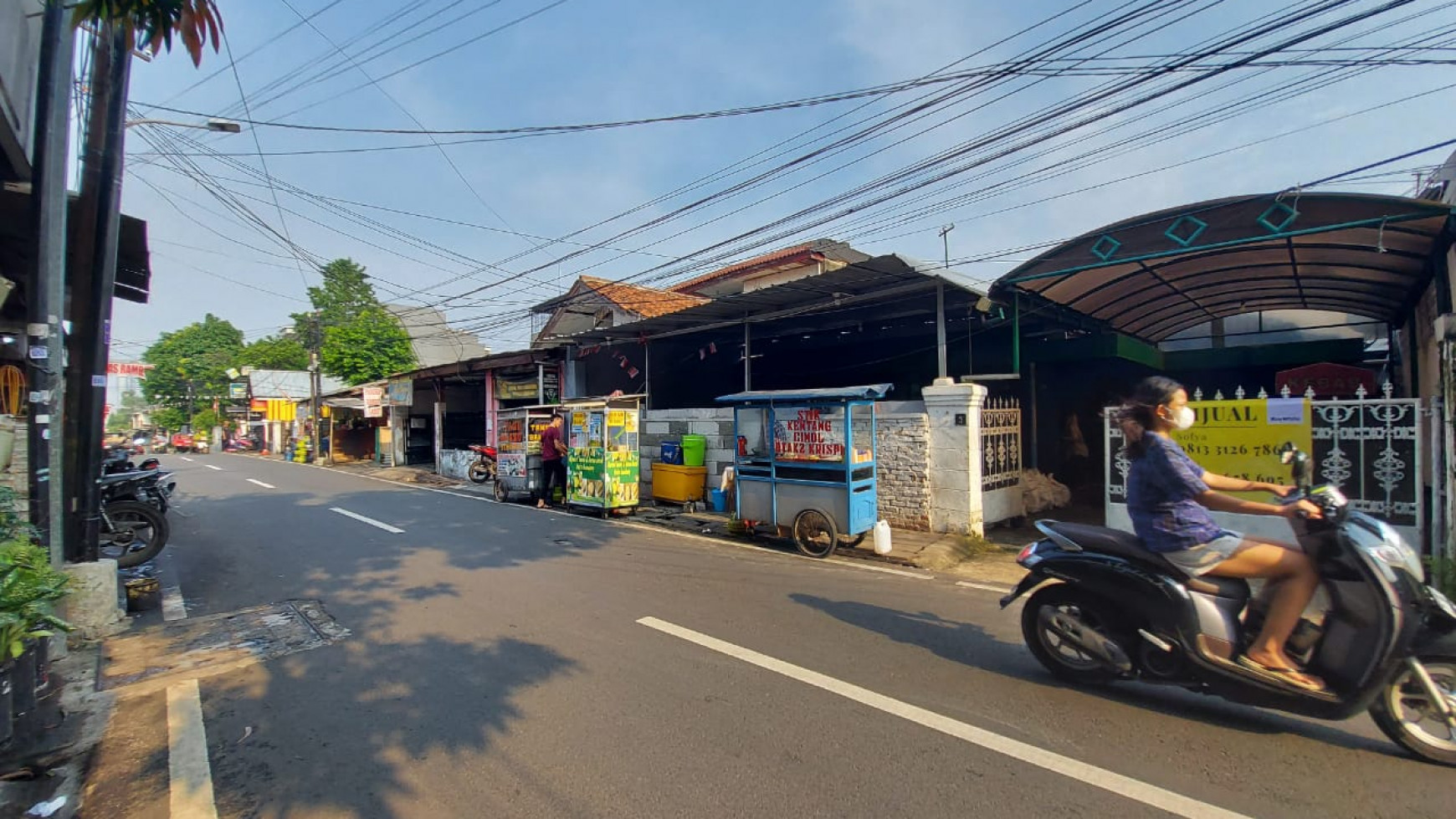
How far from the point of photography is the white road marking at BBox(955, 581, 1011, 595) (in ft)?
20.4

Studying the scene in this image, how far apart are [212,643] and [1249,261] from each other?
1147 centimetres

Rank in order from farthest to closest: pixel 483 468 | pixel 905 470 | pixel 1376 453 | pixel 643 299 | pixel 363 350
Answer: pixel 363 350 < pixel 643 299 < pixel 483 468 < pixel 905 470 < pixel 1376 453

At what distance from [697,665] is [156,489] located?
824 cm

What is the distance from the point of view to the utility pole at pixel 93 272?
5508 mm

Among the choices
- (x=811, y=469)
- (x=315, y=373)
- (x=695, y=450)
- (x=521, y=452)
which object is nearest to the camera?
(x=811, y=469)

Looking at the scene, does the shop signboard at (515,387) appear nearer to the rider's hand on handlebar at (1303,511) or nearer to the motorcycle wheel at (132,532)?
the motorcycle wheel at (132,532)

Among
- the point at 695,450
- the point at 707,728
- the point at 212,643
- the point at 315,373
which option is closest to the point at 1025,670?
the point at 707,728

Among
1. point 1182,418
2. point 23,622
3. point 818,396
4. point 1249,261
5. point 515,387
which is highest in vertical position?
point 1249,261

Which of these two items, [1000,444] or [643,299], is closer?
[1000,444]

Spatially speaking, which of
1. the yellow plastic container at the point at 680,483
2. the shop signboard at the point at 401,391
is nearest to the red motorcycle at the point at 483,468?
the shop signboard at the point at 401,391

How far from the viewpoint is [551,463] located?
12703 mm

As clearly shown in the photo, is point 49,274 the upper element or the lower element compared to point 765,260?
lower

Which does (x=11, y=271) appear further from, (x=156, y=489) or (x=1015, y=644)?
(x=1015, y=644)

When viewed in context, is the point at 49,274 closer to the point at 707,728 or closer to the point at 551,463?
the point at 707,728
